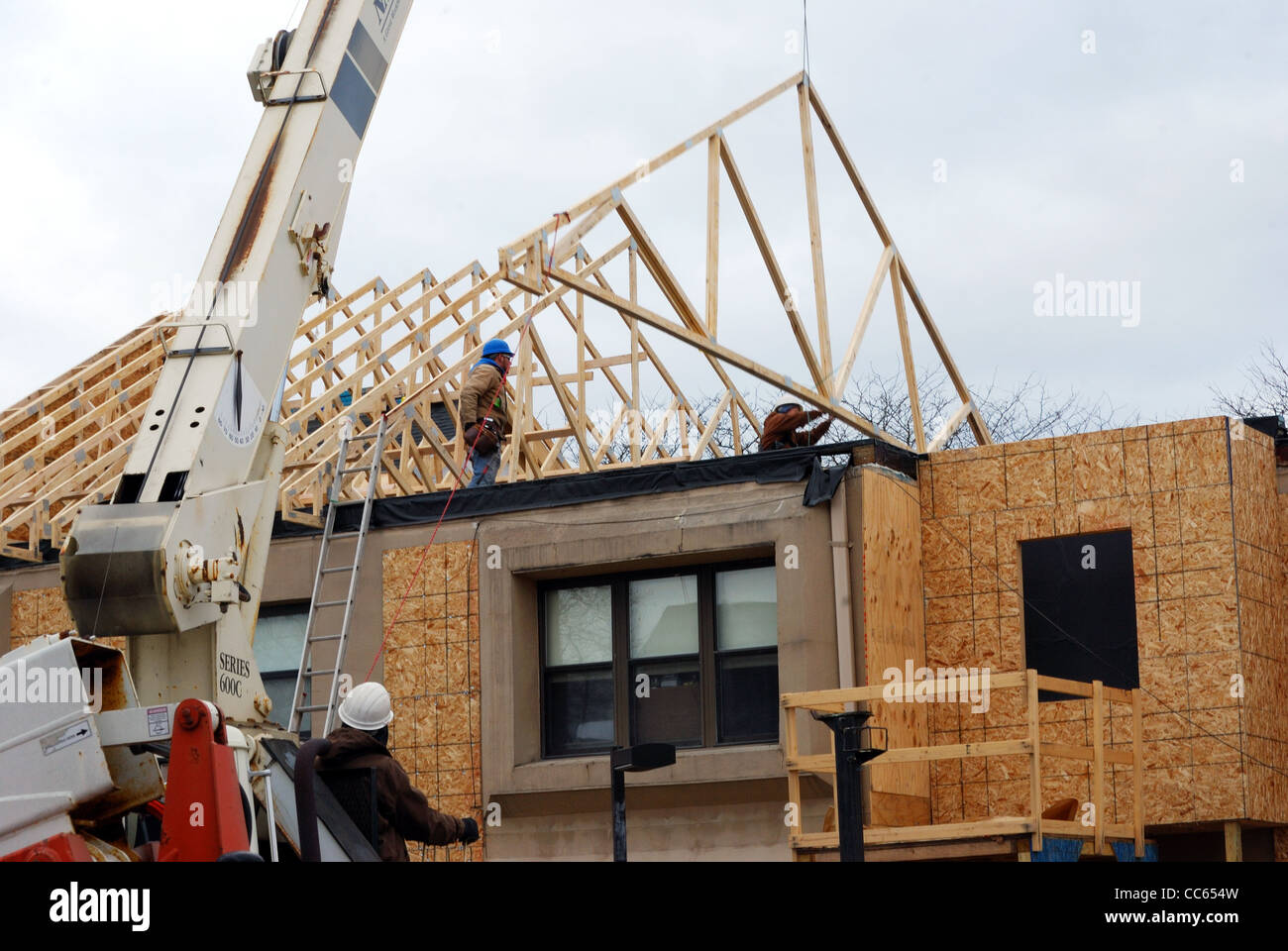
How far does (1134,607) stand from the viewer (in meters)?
11.9

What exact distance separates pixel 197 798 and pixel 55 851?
1.80 ft

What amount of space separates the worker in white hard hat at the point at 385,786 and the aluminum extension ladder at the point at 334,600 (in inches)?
154

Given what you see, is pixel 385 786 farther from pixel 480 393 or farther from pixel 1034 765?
pixel 480 393

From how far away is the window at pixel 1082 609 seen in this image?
11.9 meters

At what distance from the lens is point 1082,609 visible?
12031 millimetres

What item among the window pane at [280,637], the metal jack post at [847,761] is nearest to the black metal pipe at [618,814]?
the metal jack post at [847,761]

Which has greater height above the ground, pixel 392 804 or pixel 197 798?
pixel 197 798

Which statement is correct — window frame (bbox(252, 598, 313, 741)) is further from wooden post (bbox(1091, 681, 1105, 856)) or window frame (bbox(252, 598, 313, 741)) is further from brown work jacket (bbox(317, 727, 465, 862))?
wooden post (bbox(1091, 681, 1105, 856))

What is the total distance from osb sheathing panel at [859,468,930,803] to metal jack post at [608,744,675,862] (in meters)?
3.40

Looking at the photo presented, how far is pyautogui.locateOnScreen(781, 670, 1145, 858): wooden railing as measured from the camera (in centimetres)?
948

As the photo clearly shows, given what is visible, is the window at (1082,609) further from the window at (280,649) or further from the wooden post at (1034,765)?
the window at (280,649)

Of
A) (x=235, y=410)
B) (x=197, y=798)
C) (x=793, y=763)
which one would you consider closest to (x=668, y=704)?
(x=793, y=763)
